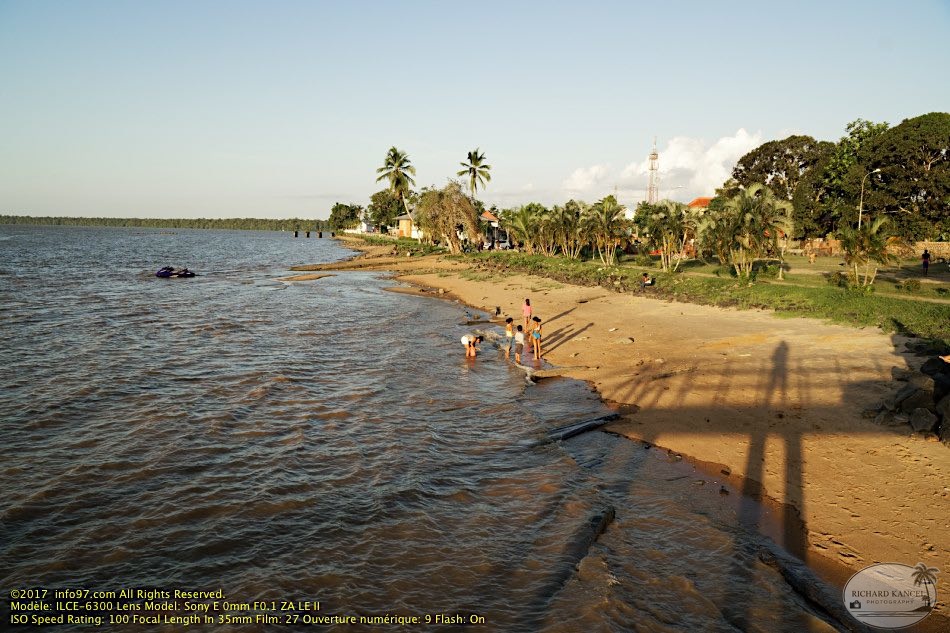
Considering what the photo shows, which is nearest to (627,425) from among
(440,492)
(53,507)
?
(440,492)

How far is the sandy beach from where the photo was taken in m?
8.11

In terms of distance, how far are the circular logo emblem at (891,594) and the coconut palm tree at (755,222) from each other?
23.8 meters

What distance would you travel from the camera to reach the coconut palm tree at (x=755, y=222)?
1118 inches

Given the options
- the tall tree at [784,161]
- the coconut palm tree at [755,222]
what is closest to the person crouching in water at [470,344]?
the coconut palm tree at [755,222]

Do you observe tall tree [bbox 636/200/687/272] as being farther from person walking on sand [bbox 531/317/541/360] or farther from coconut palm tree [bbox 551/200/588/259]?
person walking on sand [bbox 531/317/541/360]

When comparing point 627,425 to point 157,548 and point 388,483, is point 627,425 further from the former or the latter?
point 157,548

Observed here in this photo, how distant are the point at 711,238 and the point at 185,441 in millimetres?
29122

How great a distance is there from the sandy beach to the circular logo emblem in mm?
152

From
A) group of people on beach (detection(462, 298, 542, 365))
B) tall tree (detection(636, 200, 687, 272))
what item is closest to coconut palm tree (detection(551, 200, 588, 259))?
tall tree (detection(636, 200, 687, 272))

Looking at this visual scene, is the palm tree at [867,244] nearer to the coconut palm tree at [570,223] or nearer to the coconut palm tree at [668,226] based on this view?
the coconut palm tree at [668,226]

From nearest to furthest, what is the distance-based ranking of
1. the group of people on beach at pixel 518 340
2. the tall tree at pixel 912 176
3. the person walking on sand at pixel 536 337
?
the person walking on sand at pixel 536 337 → the group of people on beach at pixel 518 340 → the tall tree at pixel 912 176

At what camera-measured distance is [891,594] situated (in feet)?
22.5

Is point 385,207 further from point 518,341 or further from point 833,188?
point 518,341

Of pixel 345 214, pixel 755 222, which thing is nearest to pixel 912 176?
pixel 755 222
